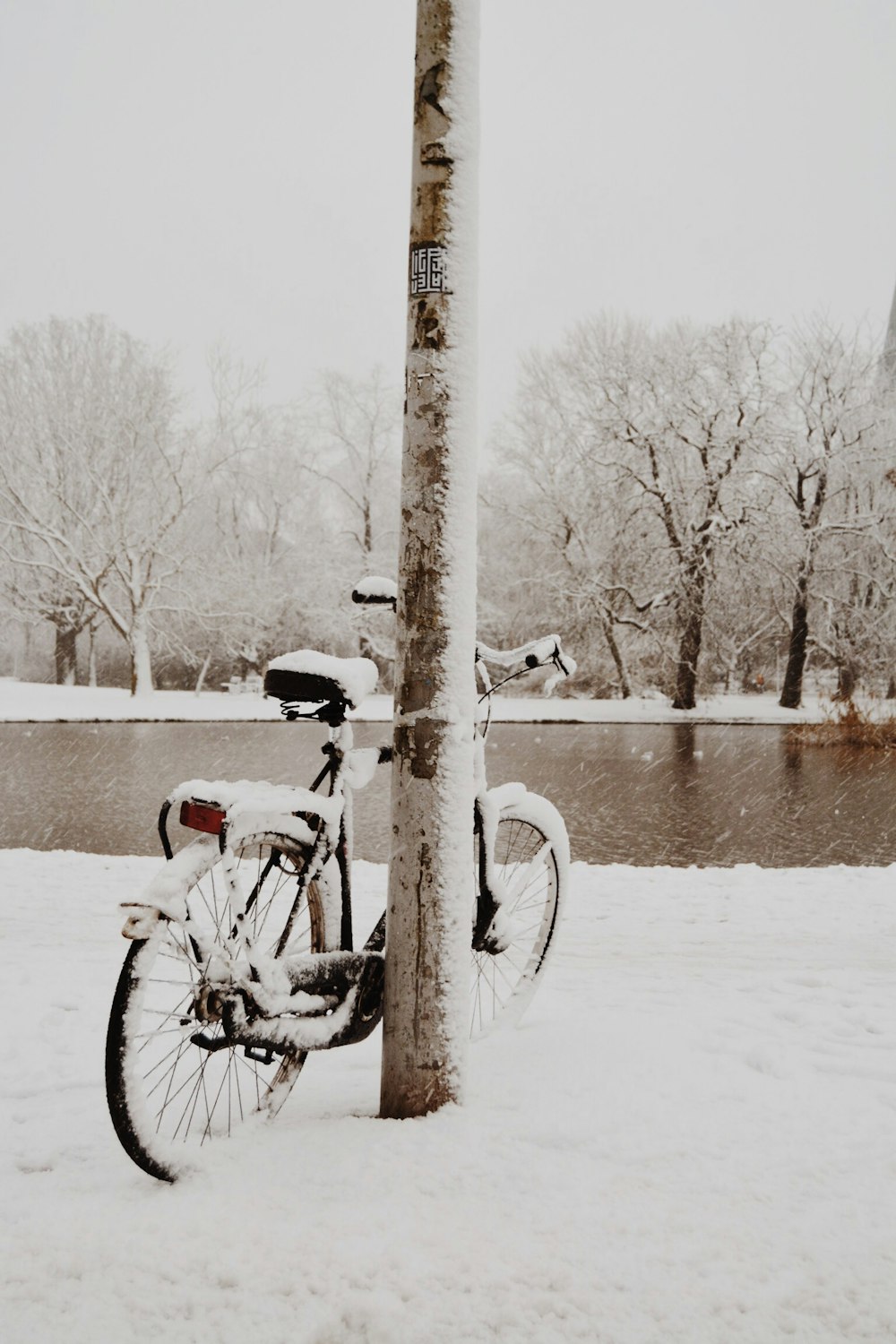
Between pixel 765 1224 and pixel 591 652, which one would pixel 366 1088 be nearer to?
pixel 765 1224

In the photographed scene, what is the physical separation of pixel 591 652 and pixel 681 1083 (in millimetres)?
27813

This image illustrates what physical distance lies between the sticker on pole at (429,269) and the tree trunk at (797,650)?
2584 centimetres

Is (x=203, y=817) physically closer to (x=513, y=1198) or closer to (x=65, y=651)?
(x=513, y=1198)

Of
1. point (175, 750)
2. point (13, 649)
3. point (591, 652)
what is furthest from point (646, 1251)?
point (13, 649)

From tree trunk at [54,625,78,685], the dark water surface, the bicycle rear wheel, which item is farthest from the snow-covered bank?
the bicycle rear wheel

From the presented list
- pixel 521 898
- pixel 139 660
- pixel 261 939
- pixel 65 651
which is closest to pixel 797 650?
pixel 139 660

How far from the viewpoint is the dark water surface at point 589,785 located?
27.6ft

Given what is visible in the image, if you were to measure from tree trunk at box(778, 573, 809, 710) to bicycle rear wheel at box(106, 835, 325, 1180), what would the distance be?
84.3 feet

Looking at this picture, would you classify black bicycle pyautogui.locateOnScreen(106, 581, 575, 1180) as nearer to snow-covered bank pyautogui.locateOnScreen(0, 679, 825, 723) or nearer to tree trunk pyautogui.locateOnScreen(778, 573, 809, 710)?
snow-covered bank pyautogui.locateOnScreen(0, 679, 825, 723)

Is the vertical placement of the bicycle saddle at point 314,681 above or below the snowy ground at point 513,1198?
above

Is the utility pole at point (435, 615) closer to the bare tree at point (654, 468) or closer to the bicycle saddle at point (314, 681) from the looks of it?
the bicycle saddle at point (314, 681)

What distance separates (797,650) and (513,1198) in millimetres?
26495

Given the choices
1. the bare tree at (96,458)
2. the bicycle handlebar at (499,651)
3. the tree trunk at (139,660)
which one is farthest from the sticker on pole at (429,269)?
the tree trunk at (139,660)

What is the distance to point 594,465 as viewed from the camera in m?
27.7
